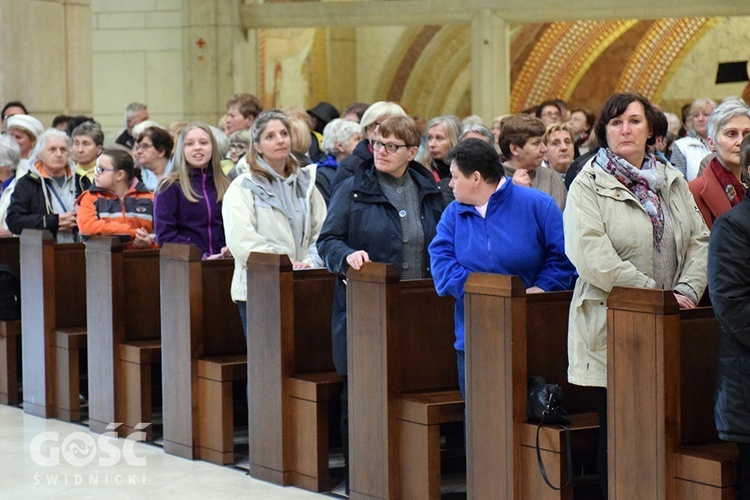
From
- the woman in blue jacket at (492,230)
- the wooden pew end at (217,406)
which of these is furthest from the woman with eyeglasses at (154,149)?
the woman in blue jacket at (492,230)

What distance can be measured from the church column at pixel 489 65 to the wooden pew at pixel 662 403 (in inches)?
359

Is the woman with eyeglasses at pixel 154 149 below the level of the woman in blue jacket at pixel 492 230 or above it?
above

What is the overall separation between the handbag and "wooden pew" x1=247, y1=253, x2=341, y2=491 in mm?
1279

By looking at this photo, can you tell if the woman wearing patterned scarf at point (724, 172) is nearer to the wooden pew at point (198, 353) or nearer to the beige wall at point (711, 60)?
the wooden pew at point (198, 353)

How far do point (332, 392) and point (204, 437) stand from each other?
2.91ft

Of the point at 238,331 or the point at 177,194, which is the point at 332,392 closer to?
the point at 238,331

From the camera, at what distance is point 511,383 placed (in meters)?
5.00

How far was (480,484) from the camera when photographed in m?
5.21

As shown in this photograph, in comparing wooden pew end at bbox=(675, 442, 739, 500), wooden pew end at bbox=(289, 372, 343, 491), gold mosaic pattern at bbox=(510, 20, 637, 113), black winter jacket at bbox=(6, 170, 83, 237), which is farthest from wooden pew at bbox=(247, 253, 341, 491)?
gold mosaic pattern at bbox=(510, 20, 637, 113)

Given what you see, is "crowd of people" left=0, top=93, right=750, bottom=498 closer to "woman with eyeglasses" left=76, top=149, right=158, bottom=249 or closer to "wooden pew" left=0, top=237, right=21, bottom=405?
"woman with eyeglasses" left=76, top=149, right=158, bottom=249

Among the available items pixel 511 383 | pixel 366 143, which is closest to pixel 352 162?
pixel 366 143

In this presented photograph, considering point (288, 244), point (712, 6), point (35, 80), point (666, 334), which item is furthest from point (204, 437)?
point (712, 6)

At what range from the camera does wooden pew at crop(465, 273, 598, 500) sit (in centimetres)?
498

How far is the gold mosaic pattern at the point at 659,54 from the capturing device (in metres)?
15.0
